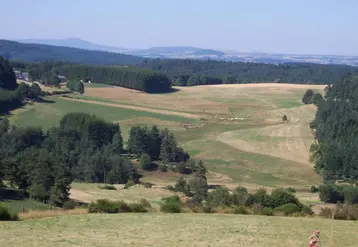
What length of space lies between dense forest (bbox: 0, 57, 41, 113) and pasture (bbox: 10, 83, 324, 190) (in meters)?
3.06

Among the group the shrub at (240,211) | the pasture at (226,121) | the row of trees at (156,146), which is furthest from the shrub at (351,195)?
the shrub at (240,211)

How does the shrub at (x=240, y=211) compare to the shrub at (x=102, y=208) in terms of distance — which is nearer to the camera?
the shrub at (x=102, y=208)

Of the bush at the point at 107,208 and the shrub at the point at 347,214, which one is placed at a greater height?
the shrub at the point at 347,214

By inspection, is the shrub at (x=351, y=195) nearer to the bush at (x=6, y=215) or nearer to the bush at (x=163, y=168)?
the bush at (x=163, y=168)

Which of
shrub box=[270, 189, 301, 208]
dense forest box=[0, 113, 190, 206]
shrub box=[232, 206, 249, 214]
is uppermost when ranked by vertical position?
shrub box=[232, 206, 249, 214]

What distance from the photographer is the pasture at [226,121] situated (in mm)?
57844

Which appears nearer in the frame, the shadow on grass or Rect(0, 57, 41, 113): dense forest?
the shadow on grass

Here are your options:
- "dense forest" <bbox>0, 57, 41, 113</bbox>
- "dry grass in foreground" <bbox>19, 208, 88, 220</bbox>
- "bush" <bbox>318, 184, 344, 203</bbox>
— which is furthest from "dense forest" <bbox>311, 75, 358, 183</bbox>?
"dense forest" <bbox>0, 57, 41, 113</bbox>

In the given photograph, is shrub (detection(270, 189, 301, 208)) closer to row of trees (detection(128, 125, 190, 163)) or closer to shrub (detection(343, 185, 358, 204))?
shrub (detection(343, 185, 358, 204))

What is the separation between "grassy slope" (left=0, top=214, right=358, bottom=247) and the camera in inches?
563

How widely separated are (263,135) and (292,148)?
8.08 meters

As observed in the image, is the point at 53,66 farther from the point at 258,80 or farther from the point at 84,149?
the point at 84,149

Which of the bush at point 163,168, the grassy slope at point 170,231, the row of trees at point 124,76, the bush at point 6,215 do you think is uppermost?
the grassy slope at point 170,231

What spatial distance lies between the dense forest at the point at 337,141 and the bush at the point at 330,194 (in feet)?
30.7
